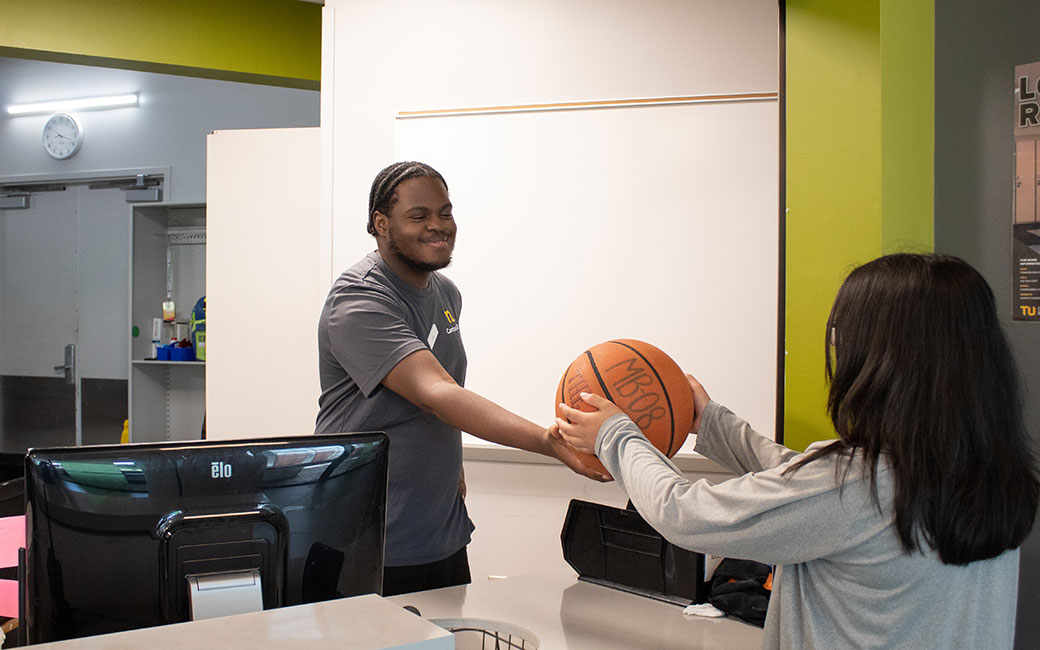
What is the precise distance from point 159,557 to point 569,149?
2586 mm

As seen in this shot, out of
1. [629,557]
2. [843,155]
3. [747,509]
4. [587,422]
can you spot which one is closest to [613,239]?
[843,155]

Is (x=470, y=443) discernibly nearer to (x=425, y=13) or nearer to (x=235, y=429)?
(x=235, y=429)

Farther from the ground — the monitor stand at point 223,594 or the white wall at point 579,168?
the white wall at point 579,168

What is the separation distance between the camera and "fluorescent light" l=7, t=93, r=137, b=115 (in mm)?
5973

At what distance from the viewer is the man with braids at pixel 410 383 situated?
78.4 inches

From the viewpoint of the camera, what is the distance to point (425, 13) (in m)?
3.50

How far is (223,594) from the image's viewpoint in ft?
3.67

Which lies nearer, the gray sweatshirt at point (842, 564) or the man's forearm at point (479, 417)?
the gray sweatshirt at point (842, 564)

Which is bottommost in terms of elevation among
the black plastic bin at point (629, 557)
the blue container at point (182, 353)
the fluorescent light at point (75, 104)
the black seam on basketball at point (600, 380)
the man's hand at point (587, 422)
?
the black plastic bin at point (629, 557)

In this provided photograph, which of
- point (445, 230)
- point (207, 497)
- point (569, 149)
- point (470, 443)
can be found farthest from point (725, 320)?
point (207, 497)

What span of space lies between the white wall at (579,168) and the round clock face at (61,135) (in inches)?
137

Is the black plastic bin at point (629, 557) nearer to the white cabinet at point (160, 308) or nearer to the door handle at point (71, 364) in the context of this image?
the white cabinet at point (160, 308)

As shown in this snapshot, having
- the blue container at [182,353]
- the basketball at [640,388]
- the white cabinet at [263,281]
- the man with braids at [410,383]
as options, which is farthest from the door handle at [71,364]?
the basketball at [640,388]


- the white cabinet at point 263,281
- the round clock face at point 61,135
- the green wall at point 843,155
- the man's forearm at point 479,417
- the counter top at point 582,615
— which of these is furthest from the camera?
the round clock face at point 61,135
